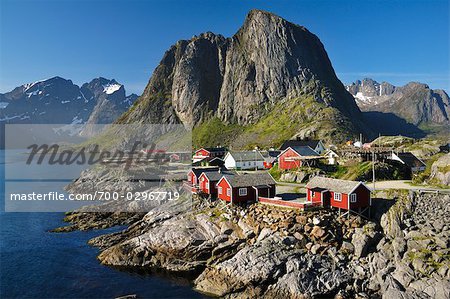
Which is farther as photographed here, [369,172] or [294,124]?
[294,124]

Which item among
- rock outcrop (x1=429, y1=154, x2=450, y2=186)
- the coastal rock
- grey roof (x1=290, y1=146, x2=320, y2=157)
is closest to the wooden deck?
the coastal rock

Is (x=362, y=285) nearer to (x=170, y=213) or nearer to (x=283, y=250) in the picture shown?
(x=283, y=250)

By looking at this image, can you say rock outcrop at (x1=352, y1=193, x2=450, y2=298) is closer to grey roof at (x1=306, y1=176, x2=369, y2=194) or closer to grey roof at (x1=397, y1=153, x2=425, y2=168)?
grey roof at (x1=306, y1=176, x2=369, y2=194)

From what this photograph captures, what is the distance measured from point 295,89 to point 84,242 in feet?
528

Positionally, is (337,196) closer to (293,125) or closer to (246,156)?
(246,156)

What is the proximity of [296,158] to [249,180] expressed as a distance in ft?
69.0

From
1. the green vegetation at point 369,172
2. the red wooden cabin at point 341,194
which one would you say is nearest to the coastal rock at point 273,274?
the red wooden cabin at point 341,194

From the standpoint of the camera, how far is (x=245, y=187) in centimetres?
5159

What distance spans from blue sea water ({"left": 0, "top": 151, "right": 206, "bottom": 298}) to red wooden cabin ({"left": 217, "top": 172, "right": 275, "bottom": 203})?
14913mm

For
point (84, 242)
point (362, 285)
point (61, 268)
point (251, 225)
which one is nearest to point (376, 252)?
point (362, 285)

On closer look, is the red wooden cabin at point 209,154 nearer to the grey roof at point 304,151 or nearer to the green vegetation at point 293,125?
the green vegetation at point 293,125

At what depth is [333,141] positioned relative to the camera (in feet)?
437

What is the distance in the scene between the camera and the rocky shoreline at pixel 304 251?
35188mm

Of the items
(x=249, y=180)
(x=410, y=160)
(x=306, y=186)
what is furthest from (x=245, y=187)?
(x=410, y=160)
